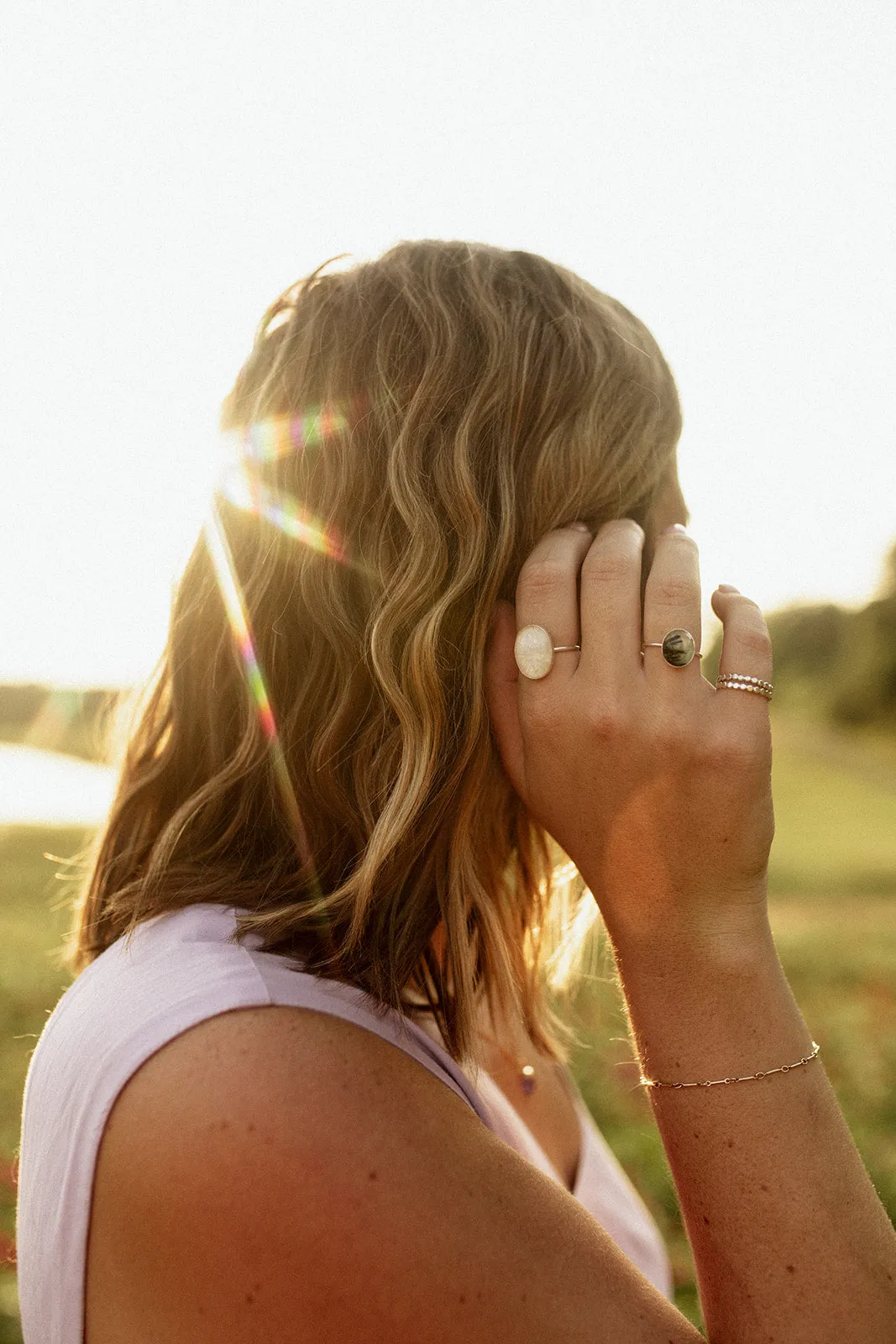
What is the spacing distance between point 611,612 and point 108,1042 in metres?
1.12

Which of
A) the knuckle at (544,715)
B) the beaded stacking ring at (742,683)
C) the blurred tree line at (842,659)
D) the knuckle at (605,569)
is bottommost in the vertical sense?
the blurred tree line at (842,659)

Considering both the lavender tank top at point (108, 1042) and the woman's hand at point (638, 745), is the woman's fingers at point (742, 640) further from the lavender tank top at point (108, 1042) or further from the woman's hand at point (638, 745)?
the lavender tank top at point (108, 1042)

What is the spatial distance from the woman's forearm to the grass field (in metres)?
0.70

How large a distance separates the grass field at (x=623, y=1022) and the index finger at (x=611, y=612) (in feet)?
3.36

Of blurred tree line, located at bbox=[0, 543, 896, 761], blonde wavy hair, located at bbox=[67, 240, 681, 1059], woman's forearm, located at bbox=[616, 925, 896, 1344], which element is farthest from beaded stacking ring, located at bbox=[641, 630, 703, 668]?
blurred tree line, located at bbox=[0, 543, 896, 761]

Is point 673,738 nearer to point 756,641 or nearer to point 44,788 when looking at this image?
point 756,641

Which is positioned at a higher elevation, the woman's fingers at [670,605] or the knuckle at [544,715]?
the woman's fingers at [670,605]

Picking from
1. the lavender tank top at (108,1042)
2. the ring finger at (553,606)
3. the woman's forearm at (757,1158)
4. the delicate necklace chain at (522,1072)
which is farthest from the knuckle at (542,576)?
the delicate necklace chain at (522,1072)

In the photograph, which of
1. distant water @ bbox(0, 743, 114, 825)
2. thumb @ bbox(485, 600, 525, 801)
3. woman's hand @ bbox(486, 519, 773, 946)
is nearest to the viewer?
woman's hand @ bbox(486, 519, 773, 946)

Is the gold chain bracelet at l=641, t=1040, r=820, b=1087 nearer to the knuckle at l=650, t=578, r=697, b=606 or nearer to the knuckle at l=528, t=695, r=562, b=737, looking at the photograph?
the knuckle at l=528, t=695, r=562, b=737

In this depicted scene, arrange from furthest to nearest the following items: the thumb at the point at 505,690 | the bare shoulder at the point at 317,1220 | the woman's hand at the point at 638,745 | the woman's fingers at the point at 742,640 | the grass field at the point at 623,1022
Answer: the grass field at the point at 623,1022 → the thumb at the point at 505,690 → the woman's fingers at the point at 742,640 → the woman's hand at the point at 638,745 → the bare shoulder at the point at 317,1220

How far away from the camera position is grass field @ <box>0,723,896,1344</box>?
4.65m

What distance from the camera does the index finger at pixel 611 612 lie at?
6.01 feet

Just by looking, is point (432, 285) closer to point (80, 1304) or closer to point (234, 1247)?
Result: point (234, 1247)
